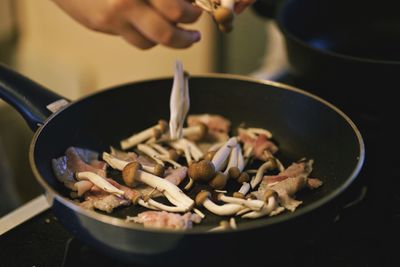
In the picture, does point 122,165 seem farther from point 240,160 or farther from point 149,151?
point 240,160

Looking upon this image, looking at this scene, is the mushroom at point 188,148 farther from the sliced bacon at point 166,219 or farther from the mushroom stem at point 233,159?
the sliced bacon at point 166,219

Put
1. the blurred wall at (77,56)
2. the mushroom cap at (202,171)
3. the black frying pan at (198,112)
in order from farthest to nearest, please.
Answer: the blurred wall at (77,56) < the mushroom cap at (202,171) < the black frying pan at (198,112)

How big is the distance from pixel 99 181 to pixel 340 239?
0.38 meters

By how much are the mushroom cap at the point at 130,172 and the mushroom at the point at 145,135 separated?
0.14 m

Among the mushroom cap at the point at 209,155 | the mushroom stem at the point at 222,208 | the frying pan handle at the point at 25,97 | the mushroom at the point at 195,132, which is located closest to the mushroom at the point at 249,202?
the mushroom stem at the point at 222,208

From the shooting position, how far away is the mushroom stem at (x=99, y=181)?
812 mm

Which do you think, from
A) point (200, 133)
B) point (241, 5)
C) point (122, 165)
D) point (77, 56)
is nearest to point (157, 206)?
point (122, 165)

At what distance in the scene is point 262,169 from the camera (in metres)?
0.90

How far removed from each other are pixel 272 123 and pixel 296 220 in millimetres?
426

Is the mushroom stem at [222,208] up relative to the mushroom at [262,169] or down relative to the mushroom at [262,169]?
up

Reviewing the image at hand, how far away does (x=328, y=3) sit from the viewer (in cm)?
124

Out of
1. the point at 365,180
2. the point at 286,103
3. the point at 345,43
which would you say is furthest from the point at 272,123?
the point at 345,43

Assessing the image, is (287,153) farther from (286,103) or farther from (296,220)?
(296,220)

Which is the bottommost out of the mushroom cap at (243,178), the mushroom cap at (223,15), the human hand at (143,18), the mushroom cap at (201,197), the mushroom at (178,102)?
the mushroom cap at (243,178)
